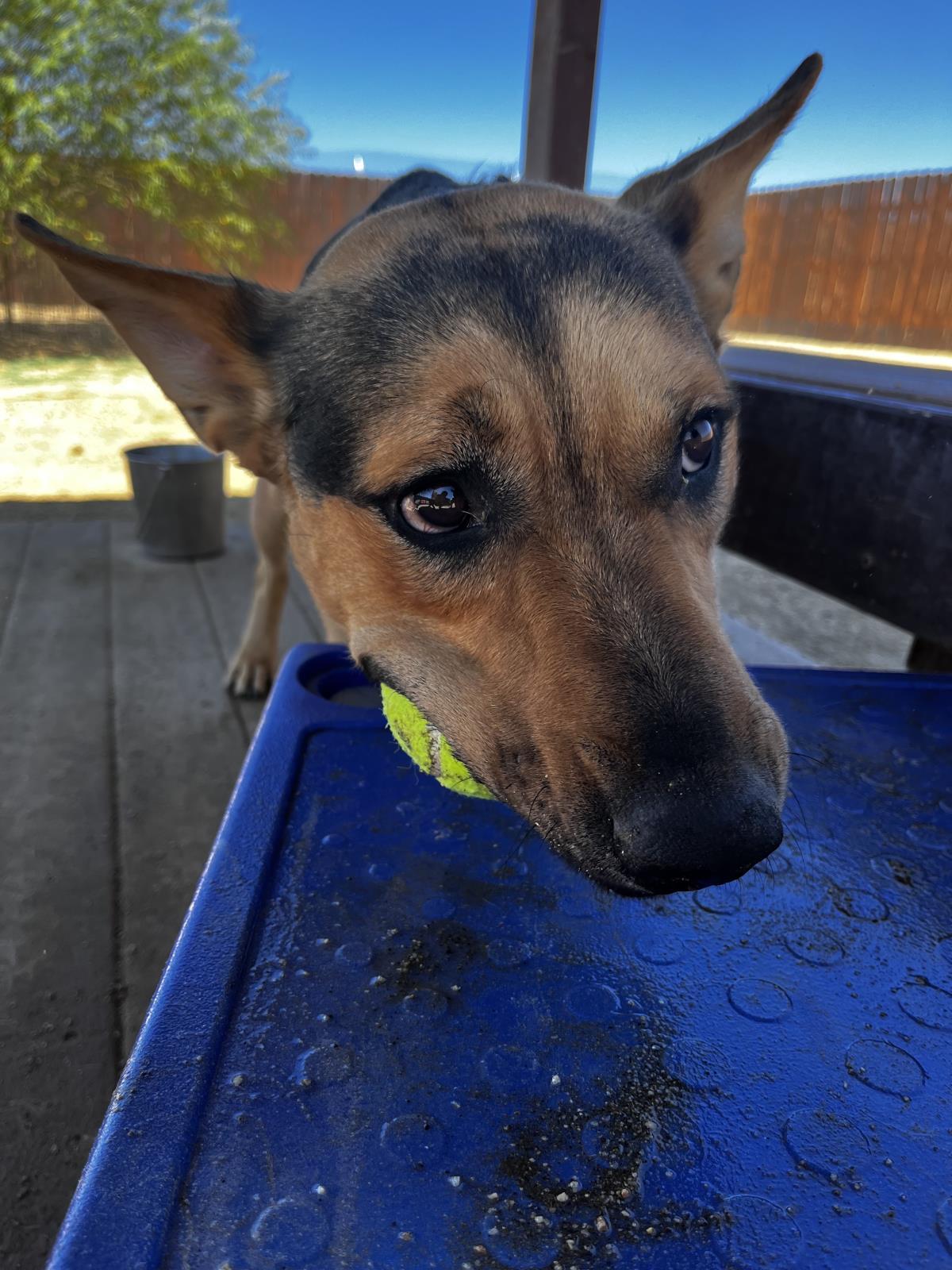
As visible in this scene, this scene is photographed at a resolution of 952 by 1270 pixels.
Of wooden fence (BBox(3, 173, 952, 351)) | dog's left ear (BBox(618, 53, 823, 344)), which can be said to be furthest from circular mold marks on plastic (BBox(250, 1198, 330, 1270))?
wooden fence (BBox(3, 173, 952, 351))

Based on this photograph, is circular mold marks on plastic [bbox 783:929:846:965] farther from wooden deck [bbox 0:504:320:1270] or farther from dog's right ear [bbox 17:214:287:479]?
dog's right ear [bbox 17:214:287:479]

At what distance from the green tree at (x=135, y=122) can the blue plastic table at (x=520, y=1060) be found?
8.23 meters

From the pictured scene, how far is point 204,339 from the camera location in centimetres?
258

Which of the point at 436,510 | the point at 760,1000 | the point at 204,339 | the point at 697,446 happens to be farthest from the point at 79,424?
the point at 760,1000

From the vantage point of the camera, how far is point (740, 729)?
5.09 feet

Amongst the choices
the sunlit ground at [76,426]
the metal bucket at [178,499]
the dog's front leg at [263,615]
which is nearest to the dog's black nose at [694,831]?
the dog's front leg at [263,615]

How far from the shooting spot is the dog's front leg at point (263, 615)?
427 cm

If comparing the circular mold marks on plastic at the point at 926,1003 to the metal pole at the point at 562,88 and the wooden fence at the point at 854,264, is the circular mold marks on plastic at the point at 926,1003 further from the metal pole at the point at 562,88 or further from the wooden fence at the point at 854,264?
the metal pole at the point at 562,88

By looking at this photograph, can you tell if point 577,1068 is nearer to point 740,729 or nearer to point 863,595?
point 740,729

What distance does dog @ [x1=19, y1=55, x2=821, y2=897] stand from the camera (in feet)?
5.06

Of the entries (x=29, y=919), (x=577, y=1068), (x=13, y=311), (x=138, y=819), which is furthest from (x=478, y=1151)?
(x=13, y=311)

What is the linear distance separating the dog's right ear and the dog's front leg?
1386 mm

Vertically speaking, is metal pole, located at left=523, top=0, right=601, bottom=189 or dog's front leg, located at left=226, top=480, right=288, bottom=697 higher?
metal pole, located at left=523, top=0, right=601, bottom=189

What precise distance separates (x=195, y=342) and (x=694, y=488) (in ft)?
5.21
